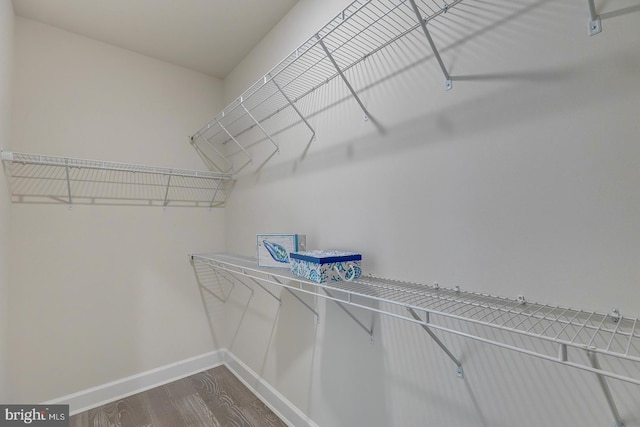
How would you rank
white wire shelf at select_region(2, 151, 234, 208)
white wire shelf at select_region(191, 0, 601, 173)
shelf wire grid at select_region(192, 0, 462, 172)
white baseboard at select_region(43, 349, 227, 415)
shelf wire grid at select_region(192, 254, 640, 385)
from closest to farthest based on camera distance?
1. shelf wire grid at select_region(192, 254, 640, 385)
2. white wire shelf at select_region(191, 0, 601, 173)
3. shelf wire grid at select_region(192, 0, 462, 172)
4. white wire shelf at select_region(2, 151, 234, 208)
5. white baseboard at select_region(43, 349, 227, 415)

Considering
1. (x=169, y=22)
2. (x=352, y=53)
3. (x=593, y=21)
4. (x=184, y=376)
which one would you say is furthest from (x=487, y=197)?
(x=184, y=376)

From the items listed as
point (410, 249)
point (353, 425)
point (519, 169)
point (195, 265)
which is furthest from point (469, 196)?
point (195, 265)

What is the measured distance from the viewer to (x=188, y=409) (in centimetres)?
179

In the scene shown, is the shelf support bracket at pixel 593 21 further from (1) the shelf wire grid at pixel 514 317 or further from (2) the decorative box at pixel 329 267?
(2) the decorative box at pixel 329 267

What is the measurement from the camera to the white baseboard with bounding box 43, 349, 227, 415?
178 cm

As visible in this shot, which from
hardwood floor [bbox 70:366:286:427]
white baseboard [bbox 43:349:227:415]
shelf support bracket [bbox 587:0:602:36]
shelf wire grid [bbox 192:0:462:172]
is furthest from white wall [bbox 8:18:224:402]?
shelf support bracket [bbox 587:0:602:36]

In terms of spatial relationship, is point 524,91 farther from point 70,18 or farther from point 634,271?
point 70,18

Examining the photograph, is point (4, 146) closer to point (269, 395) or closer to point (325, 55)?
point (325, 55)

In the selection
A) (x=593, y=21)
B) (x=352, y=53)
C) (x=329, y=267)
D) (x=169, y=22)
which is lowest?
(x=329, y=267)

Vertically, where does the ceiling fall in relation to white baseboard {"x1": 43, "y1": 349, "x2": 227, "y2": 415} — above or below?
above

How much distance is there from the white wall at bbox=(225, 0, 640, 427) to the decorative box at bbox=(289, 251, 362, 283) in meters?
0.08

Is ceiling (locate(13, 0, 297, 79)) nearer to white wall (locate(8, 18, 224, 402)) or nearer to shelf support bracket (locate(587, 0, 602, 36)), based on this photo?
white wall (locate(8, 18, 224, 402))

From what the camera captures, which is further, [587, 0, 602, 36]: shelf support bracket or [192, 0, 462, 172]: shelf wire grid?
[192, 0, 462, 172]: shelf wire grid

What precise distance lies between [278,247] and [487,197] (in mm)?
993
